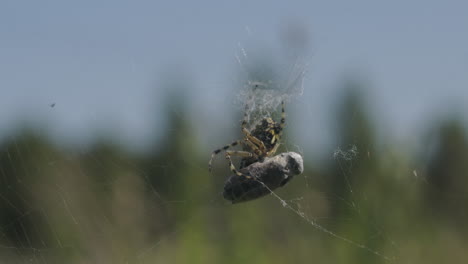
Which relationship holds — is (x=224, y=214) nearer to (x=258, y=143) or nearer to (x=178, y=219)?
(x=178, y=219)

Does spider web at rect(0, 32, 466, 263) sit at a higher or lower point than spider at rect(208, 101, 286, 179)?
lower

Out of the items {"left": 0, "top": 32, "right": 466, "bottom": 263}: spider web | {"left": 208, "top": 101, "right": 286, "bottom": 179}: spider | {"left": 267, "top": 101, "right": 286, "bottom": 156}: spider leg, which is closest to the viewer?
{"left": 208, "top": 101, "right": 286, "bottom": 179}: spider

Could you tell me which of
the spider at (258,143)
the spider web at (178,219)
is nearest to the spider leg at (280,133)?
the spider at (258,143)

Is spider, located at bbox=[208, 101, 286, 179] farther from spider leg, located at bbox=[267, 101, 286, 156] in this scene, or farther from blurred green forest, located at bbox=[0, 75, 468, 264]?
blurred green forest, located at bbox=[0, 75, 468, 264]

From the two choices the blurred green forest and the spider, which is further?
the blurred green forest

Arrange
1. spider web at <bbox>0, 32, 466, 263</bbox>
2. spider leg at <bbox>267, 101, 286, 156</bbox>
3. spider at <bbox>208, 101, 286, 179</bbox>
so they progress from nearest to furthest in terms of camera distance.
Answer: spider at <bbox>208, 101, 286, 179</bbox>
spider leg at <bbox>267, 101, 286, 156</bbox>
spider web at <bbox>0, 32, 466, 263</bbox>

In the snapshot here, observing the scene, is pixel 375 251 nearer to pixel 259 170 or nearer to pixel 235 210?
pixel 235 210

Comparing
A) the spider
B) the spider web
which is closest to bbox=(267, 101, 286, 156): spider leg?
the spider

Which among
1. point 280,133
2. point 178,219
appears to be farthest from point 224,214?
point 280,133

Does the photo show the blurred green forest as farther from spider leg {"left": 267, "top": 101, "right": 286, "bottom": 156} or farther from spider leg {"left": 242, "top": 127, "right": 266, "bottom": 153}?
spider leg {"left": 242, "top": 127, "right": 266, "bottom": 153}
